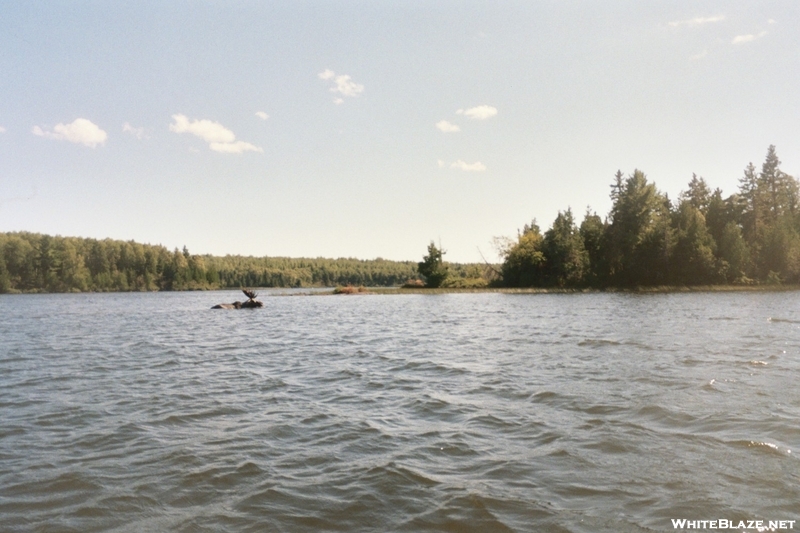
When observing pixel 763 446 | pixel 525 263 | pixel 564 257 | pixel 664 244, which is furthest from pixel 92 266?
pixel 763 446

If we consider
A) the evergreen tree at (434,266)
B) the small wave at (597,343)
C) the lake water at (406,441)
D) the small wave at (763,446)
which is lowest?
the lake water at (406,441)

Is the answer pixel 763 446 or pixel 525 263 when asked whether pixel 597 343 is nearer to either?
pixel 763 446

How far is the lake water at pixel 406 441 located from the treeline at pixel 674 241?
7670cm

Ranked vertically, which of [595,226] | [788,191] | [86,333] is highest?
[788,191]

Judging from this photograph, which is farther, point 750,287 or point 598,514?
point 750,287

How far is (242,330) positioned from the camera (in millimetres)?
34219

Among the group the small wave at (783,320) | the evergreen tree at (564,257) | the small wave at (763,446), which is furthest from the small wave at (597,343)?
the evergreen tree at (564,257)

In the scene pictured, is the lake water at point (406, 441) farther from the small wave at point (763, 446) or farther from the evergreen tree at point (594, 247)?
the evergreen tree at point (594, 247)

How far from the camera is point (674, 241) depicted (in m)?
88.5

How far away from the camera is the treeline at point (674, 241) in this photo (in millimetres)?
85938

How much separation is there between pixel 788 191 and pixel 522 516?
119653 millimetres

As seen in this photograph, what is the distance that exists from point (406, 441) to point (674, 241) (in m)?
92.3

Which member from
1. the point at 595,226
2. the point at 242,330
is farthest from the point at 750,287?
the point at 242,330

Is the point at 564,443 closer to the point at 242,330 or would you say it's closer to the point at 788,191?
the point at 242,330
